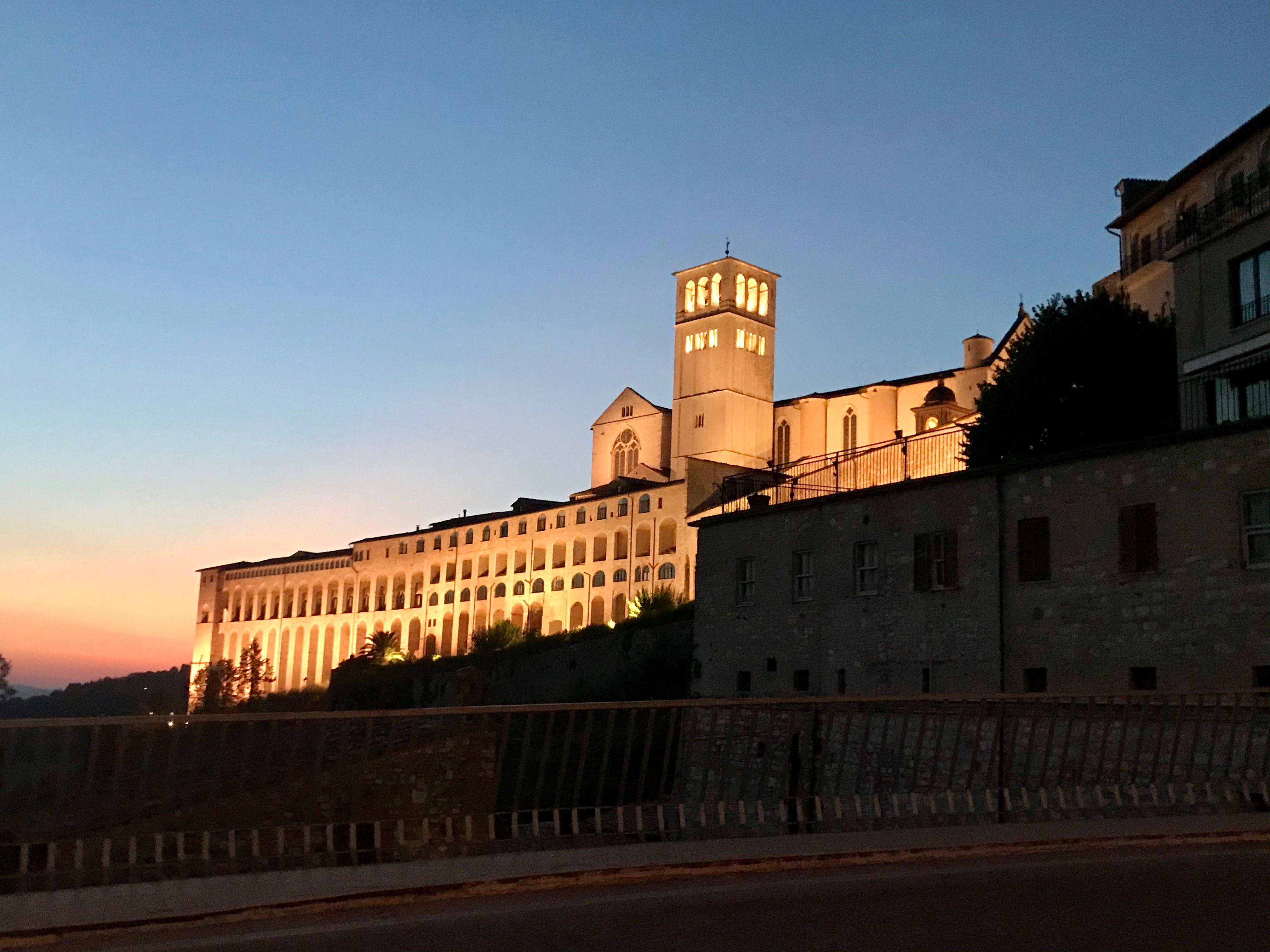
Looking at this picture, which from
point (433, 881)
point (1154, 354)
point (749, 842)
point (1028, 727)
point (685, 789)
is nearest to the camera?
point (433, 881)

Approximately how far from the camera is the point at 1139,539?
70.9ft

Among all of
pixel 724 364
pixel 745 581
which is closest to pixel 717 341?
pixel 724 364

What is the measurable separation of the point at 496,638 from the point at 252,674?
145 ft

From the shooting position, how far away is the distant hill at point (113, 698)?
417ft

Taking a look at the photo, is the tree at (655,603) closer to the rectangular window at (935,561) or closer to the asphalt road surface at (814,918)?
the rectangular window at (935,561)

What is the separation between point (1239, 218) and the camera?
29.1 metres

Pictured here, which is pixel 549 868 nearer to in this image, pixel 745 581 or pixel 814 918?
pixel 814 918

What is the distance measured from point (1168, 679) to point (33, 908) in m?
19.1

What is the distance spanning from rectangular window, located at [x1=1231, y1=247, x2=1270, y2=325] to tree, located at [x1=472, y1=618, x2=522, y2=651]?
45.4 meters

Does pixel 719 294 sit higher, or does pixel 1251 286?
pixel 719 294

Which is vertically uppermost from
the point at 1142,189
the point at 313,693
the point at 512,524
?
the point at 1142,189

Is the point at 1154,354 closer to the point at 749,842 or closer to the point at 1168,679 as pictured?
the point at 1168,679

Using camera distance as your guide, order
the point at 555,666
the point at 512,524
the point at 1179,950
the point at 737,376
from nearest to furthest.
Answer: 1. the point at 1179,950
2. the point at 555,666
3. the point at 512,524
4. the point at 737,376

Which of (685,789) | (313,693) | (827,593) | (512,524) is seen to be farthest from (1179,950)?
(313,693)
